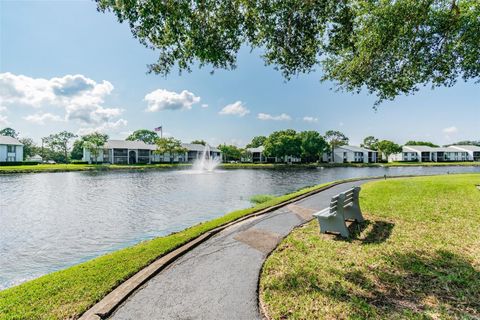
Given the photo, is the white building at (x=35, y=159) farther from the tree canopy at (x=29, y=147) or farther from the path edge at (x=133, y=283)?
the path edge at (x=133, y=283)

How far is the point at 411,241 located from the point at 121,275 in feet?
20.6

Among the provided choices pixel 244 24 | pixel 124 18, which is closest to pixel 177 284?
pixel 124 18

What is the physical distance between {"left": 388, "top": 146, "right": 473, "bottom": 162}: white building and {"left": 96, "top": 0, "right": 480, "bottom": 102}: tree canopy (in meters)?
94.8

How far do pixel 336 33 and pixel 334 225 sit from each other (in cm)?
510

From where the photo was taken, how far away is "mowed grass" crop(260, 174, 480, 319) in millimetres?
3340

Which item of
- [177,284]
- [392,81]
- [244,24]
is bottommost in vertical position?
[177,284]

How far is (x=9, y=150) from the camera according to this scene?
61.1m

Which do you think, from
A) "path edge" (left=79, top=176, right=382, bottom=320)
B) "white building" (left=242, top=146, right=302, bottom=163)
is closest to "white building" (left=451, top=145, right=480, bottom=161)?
"white building" (left=242, top=146, right=302, bottom=163)

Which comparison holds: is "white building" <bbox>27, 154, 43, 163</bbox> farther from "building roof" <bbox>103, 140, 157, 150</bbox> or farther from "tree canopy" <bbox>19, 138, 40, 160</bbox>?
"building roof" <bbox>103, 140, 157, 150</bbox>

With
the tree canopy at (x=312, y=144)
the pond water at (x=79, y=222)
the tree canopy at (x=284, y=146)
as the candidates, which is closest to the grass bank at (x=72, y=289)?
the pond water at (x=79, y=222)

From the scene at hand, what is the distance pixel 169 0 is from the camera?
15.6ft

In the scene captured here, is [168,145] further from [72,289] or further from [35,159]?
[35,159]

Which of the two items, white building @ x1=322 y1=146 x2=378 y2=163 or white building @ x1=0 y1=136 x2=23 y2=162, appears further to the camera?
white building @ x1=322 y1=146 x2=378 y2=163

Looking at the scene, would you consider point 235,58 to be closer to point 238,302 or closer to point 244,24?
point 244,24
